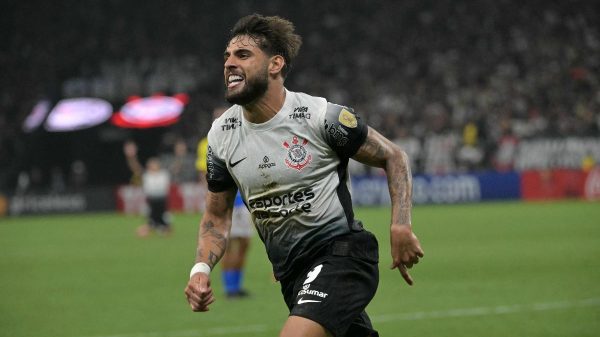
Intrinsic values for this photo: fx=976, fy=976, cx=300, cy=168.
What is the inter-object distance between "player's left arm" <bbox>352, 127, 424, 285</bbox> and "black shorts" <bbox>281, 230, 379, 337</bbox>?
0.29 m

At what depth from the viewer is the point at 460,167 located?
109 ft

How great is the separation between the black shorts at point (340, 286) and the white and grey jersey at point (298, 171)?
3.6 inches

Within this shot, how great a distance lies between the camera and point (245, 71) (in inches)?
214

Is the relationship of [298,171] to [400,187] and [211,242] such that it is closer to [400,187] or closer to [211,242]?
[400,187]

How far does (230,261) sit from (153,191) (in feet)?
43.2

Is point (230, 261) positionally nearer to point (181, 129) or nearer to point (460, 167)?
point (460, 167)

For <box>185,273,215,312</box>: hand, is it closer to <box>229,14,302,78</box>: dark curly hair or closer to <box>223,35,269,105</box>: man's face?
<box>223,35,269,105</box>: man's face

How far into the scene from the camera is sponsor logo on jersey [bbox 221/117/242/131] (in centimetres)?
566

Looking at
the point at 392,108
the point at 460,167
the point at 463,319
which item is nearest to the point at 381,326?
the point at 463,319

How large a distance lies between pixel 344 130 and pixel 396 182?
0.41m

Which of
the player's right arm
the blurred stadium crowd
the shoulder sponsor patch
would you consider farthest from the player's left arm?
the blurred stadium crowd

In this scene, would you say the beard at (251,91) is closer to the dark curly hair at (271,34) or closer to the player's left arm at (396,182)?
the dark curly hair at (271,34)

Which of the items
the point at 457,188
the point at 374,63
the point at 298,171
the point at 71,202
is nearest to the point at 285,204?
the point at 298,171

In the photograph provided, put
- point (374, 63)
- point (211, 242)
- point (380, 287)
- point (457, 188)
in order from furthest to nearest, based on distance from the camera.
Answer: point (374, 63) < point (457, 188) < point (380, 287) < point (211, 242)
